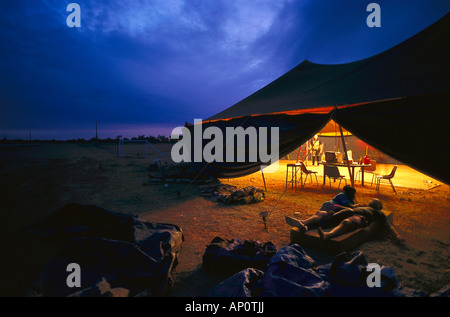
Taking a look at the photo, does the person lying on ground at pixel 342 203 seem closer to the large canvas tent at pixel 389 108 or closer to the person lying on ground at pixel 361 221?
the person lying on ground at pixel 361 221

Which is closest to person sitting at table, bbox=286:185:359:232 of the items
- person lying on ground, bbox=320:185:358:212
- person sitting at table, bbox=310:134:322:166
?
person lying on ground, bbox=320:185:358:212

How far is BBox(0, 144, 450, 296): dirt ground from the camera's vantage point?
2111 mm

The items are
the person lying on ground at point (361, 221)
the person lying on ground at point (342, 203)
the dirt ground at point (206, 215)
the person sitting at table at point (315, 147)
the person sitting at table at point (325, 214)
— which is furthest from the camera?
the person sitting at table at point (315, 147)

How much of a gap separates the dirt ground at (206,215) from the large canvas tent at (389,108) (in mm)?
1089

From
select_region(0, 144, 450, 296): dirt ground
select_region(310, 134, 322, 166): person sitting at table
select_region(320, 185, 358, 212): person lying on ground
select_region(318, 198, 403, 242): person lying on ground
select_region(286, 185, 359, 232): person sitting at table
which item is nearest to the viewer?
select_region(0, 144, 450, 296): dirt ground

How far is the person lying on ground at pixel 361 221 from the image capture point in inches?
105

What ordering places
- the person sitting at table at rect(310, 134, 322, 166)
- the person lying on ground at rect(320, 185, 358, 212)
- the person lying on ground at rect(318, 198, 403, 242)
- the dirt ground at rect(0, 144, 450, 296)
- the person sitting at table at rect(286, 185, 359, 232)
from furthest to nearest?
the person sitting at table at rect(310, 134, 322, 166)
the person lying on ground at rect(320, 185, 358, 212)
the person sitting at table at rect(286, 185, 359, 232)
the person lying on ground at rect(318, 198, 403, 242)
the dirt ground at rect(0, 144, 450, 296)

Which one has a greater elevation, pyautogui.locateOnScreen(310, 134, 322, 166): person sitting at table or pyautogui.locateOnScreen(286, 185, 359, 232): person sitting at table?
pyautogui.locateOnScreen(310, 134, 322, 166): person sitting at table

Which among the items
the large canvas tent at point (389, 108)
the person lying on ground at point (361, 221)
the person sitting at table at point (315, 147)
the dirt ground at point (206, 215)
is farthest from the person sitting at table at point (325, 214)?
the person sitting at table at point (315, 147)

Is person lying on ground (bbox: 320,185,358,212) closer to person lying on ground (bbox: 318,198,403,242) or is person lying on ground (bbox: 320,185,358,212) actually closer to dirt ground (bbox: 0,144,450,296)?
person lying on ground (bbox: 318,198,403,242)

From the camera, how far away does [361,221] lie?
9.44 ft

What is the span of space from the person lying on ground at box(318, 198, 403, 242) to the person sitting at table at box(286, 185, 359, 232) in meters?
0.13
